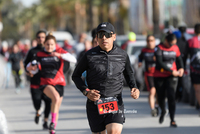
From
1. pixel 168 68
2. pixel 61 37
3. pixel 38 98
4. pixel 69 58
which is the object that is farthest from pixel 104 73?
pixel 61 37

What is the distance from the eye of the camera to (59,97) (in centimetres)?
937

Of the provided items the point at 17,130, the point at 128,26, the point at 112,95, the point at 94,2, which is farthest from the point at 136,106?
the point at 128,26

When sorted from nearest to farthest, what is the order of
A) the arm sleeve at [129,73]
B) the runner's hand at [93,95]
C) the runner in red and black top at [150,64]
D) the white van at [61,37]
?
A: 1. the runner's hand at [93,95]
2. the arm sleeve at [129,73]
3. the runner in red and black top at [150,64]
4. the white van at [61,37]

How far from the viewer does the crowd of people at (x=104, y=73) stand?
5895 mm

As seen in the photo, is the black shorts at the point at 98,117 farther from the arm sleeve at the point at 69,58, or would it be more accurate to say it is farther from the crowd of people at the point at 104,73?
the arm sleeve at the point at 69,58

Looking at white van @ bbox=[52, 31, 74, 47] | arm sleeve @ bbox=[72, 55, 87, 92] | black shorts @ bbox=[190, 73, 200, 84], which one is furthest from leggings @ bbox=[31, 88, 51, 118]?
white van @ bbox=[52, 31, 74, 47]

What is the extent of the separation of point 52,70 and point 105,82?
3596 mm

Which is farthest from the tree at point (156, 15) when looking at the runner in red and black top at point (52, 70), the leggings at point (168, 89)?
the runner in red and black top at point (52, 70)

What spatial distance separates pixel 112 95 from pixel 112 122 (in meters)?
0.33

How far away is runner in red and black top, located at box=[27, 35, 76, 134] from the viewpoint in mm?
9258

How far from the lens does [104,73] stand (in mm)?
5926

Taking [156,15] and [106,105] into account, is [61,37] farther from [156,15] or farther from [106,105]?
[106,105]

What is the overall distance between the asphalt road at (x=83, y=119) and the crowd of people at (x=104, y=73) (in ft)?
1.13

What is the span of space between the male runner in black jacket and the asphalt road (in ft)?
3.63
